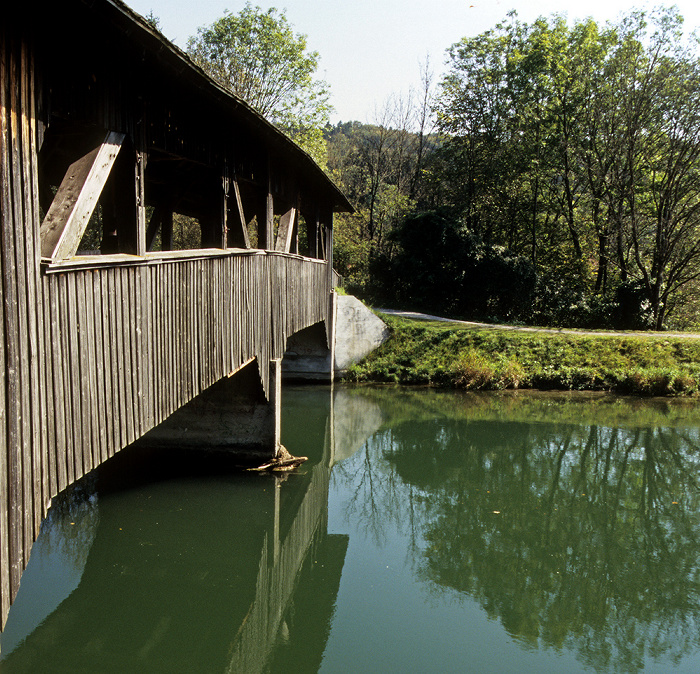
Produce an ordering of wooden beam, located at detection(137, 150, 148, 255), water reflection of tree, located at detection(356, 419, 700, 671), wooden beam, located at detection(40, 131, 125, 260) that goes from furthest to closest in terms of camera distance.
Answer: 1. water reflection of tree, located at detection(356, 419, 700, 671)
2. wooden beam, located at detection(137, 150, 148, 255)
3. wooden beam, located at detection(40, 131, 125, 260)

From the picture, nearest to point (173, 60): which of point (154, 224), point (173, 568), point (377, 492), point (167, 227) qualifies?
point (154, 224)

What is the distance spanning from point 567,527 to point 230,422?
5.81m

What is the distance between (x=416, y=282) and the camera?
29.6 metres

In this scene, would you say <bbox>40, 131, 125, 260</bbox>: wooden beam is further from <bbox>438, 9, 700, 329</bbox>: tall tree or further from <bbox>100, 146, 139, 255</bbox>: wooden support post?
<bbox>438, 9, 700, 329</bbox>: tall tree

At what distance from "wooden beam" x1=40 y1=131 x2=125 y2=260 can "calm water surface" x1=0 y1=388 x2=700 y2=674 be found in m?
3.89

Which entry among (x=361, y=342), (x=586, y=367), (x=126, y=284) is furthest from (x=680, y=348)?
(x=126, y=284)

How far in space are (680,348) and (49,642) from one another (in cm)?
2043

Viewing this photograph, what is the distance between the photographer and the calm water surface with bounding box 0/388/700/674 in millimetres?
6344

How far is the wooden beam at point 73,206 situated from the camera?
433 cm

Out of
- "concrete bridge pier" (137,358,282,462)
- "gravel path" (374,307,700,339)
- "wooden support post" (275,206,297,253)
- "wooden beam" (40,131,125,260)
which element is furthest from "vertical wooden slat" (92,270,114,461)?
"gravel path" (374,307,700,339)

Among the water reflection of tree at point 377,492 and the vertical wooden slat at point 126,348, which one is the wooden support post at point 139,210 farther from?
the water reflection of tree at point 377,492

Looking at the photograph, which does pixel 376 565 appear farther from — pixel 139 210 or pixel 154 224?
pixel 154 224

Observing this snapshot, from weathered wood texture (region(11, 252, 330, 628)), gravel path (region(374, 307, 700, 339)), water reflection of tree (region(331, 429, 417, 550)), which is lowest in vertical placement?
water reflection of tree (region(331, 429, 417, 550))

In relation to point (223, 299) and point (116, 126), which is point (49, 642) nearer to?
point (223, 299)
